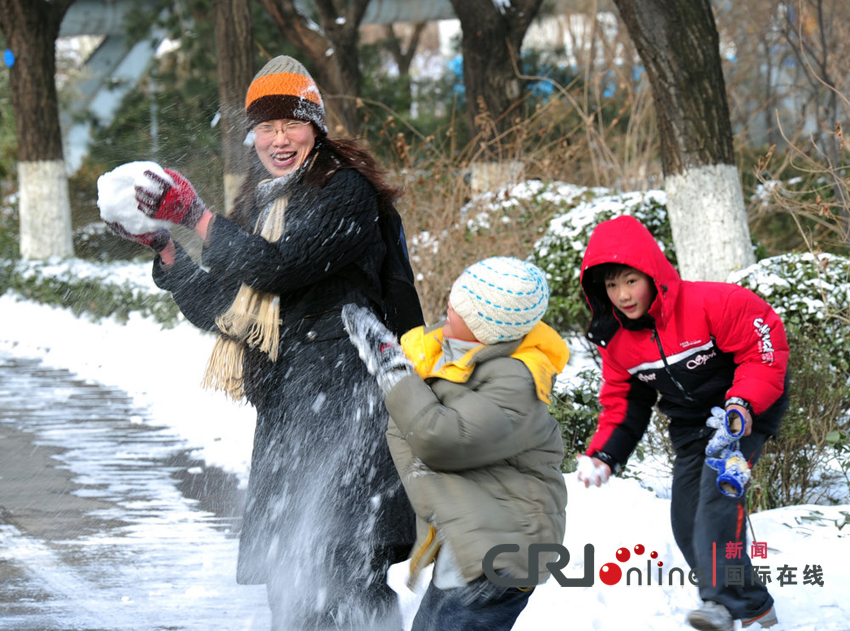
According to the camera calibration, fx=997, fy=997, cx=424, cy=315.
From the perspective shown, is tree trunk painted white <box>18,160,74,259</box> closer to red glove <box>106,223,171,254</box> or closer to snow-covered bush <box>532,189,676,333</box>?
snow-covered bush <box>532,189,676,333</box>

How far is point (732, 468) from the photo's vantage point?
128 inches


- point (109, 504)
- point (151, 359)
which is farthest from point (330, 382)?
point (151, 359)

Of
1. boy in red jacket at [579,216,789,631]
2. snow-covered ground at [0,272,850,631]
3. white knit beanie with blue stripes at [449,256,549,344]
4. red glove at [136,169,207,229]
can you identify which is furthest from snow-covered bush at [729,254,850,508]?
red glove at [136,169,207,229]

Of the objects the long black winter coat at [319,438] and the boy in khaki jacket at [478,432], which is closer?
the boy in khaki jacket at [478,432]

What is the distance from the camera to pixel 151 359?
9461 mm

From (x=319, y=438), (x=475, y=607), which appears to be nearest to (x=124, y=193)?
(x=319, y=438)

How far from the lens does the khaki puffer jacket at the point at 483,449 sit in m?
2.41

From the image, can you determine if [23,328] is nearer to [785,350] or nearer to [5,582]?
[5,582]

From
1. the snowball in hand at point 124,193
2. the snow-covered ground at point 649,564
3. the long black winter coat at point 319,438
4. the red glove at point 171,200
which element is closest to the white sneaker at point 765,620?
the snow-covered ground at point 649,564

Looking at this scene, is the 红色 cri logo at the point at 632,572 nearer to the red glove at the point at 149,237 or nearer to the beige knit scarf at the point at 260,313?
the beige knit scarf at the point at 260,313

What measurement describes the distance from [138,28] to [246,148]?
16204 millimetres

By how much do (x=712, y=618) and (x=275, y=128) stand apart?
220 centimetres

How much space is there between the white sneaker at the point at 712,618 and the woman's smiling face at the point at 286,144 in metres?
2.05

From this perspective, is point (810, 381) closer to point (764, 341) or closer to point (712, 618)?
point (764, 341)
